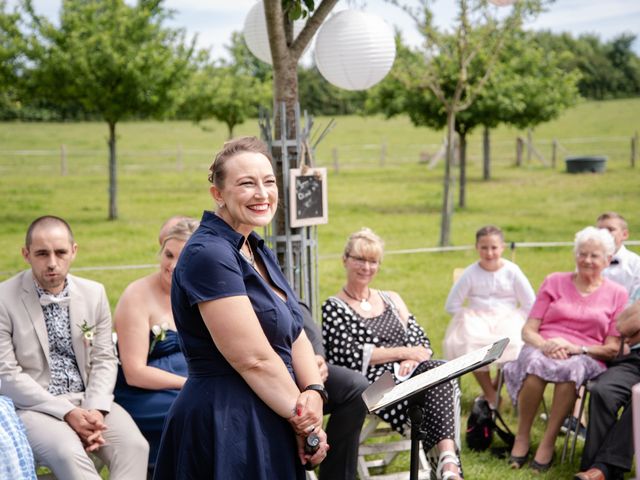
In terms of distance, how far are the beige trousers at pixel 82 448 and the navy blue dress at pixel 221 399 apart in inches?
43.8

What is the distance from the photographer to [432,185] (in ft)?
72.7

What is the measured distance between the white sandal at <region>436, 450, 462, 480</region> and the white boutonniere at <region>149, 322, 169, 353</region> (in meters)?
1.51

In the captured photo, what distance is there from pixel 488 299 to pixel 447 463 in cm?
216

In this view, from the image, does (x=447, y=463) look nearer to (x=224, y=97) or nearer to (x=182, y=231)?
(x=182, y=231)

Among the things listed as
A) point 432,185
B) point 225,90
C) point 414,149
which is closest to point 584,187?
point 432,185

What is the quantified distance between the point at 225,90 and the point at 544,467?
20204mm

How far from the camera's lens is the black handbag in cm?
480

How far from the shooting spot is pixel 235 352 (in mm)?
2289

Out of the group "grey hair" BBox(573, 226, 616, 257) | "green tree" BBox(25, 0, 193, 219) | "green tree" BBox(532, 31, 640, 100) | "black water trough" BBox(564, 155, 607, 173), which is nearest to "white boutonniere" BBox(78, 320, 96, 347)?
"grey hair" BBox(573, 226, 616, 257)

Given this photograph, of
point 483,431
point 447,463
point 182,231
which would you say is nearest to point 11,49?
point 182,231

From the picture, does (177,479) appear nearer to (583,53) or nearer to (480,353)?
(480,353)

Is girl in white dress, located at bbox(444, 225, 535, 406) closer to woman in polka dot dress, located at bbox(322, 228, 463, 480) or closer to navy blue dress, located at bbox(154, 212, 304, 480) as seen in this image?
woman in polka dot dress, located at bbox(322, 228, 463, 480)

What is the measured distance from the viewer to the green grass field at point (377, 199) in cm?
1045

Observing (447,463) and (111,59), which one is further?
(111,59)
